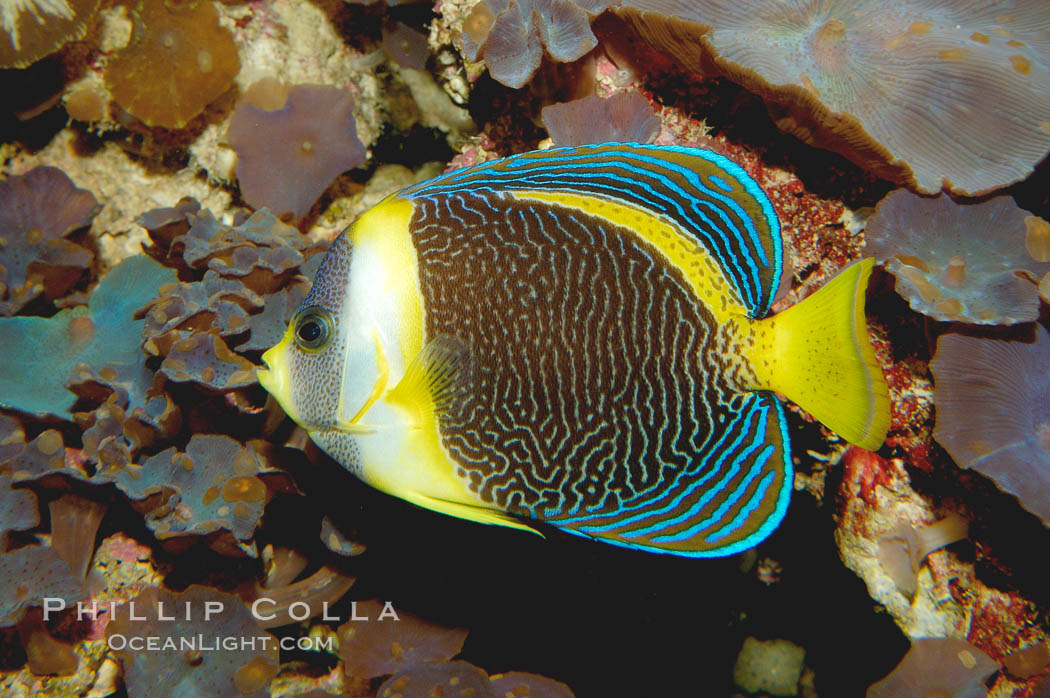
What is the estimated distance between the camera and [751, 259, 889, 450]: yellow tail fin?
1362mm

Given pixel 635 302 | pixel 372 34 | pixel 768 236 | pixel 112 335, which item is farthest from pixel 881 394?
pixel 372 34

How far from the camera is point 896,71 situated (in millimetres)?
2047

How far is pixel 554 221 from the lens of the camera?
152 cm

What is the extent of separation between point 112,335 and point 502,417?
1737 millimetres

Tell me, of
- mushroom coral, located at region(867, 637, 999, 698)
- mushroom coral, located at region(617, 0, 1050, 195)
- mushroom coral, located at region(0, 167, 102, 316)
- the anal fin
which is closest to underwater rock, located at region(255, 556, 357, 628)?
the anal fin

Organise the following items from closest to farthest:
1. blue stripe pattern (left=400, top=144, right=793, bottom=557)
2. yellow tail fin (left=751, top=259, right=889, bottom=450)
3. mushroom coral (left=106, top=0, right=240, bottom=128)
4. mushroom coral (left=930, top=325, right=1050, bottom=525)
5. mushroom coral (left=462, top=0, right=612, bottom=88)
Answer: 1. yellow tail fin (left=751, top=259, right=889, bottom=450)
2. blue stripe pattern (left=400, top=144, right=793, bottom=557)
3. mushroom coral (left=930, top=325, right=1050, bottom=525)
4. mushroom coral (left=462, top=0, right=612, bottom=88)
5. mushroom coral (left=106, top=0, right=240, bottom=128)

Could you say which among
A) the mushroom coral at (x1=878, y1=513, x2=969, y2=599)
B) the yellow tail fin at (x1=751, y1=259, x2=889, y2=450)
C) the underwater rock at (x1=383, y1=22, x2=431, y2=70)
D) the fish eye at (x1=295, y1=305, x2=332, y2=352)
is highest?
the underwater rock at (x1=383, y1=22, x2=431, y2=70)

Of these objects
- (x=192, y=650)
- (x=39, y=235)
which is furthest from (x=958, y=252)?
(x=39, y=235)

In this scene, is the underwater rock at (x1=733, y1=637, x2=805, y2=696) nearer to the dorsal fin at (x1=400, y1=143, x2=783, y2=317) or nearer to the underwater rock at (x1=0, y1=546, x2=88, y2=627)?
the dorsal fin at (x1=400, y1=143, x2=783, y2=317)

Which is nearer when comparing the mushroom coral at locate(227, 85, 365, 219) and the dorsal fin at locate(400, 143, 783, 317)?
the dorsal fin at locate(400, 143, 783, 317)

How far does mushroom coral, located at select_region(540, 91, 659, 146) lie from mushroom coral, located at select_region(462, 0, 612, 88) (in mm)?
188

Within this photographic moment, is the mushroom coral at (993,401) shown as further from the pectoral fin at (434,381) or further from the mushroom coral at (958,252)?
the pectoral fin at (434,381)

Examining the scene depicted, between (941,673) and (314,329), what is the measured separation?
2278mm

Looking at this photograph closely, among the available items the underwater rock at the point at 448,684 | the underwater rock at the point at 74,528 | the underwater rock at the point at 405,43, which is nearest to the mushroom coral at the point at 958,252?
the underwater rock at the point at 448,684
